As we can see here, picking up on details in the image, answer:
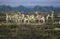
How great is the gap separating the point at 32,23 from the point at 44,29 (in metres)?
0.20

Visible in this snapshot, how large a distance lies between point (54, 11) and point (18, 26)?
0.59 metres

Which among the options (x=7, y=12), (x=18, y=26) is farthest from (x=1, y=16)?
(x=18, y=26)

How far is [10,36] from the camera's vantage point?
2.12 metres

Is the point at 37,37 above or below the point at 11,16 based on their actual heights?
below

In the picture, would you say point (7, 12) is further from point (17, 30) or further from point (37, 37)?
point (37, 37)

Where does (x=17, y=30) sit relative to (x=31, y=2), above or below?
below

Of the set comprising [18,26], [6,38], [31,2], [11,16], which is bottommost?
[6,38]

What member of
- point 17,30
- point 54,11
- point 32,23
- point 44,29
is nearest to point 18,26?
point 17,30

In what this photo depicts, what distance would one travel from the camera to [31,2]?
2.19 metres

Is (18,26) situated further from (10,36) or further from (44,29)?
(44,29)

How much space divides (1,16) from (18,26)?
11.9 inches

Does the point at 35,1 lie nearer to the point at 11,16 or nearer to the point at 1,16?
the point at 11,16

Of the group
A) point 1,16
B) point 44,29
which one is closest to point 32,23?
point 44,29

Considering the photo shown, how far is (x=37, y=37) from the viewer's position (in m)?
2.11
